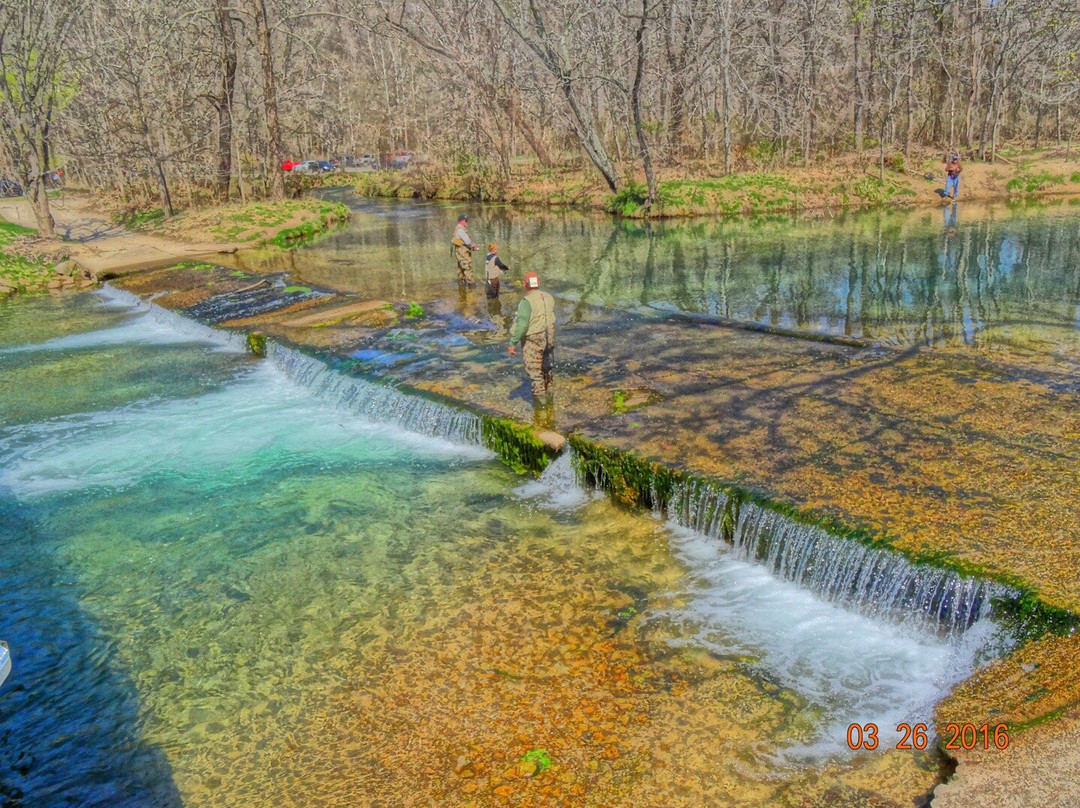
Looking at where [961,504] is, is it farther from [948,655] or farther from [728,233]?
[728,233]

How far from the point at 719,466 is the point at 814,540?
5.16 feet

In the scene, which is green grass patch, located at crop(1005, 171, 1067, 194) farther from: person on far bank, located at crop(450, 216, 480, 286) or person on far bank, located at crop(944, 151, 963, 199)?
person on far bank, located at crop(450, 216, 480, 286)

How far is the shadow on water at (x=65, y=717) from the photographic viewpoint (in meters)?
6.12

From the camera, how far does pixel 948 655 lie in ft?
22.5

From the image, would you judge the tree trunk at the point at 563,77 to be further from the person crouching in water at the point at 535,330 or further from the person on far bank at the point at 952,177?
the person crouching in water at the point at 535,330

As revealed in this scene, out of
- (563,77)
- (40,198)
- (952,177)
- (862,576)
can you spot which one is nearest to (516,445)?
(862,576)

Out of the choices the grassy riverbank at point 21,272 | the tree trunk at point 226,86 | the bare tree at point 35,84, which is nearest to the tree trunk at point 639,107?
the tree trunk at point 226,86

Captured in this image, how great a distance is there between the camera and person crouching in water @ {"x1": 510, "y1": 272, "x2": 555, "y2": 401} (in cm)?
1109

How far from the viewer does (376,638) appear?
7699 mm

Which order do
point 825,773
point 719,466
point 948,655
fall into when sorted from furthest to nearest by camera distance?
point 719,466 < point 948,655 < point 825,773

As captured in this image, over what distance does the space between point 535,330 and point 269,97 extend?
2612 centimetres

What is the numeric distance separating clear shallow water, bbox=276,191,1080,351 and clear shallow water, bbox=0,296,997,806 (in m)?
8.01

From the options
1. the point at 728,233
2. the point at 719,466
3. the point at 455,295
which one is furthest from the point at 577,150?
the point at 719,466

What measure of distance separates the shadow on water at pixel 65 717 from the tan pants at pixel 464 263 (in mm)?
12040
